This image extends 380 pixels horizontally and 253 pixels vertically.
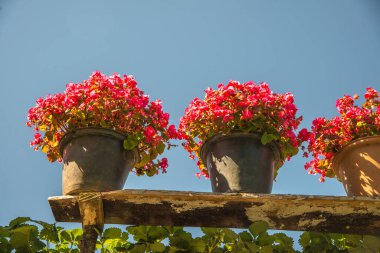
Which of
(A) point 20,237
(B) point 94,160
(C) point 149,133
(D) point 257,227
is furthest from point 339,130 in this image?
(A) point 20,237

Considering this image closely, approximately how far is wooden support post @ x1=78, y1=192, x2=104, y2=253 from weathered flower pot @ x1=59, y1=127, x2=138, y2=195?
0.35ft

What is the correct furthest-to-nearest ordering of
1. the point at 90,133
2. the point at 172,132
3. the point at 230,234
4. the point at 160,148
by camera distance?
the point at 172,132 → the point at 160,148 → the point at 90,133 → the point at 230,234

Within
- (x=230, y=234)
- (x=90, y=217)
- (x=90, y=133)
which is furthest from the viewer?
(x=90, y=133)

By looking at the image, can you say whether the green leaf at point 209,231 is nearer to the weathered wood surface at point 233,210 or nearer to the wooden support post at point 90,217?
the weathered wood surface at point 233,210

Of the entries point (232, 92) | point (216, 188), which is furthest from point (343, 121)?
point (216, 188)

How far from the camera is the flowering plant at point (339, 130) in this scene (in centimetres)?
253

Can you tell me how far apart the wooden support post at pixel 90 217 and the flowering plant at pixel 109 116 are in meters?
0.38

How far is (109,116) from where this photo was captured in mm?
2312

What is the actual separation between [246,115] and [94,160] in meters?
0.83

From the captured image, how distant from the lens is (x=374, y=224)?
6.82 ft

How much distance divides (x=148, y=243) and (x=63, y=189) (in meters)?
0.50

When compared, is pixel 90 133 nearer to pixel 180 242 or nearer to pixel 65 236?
pixel 65 236

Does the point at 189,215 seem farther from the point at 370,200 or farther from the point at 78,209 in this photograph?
the point at 370,200

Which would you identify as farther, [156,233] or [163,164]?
[163,164]
